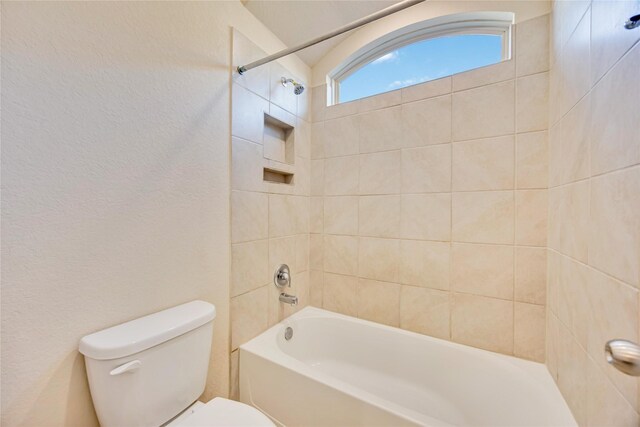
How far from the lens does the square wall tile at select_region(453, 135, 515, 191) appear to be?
4.39ft

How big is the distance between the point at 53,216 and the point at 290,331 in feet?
4.44

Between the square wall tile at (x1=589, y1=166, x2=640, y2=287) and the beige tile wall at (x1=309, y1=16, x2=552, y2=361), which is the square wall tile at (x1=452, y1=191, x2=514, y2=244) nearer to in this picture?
the beige tile wall at (x1=309, y1=16, x2=552, y2=361)

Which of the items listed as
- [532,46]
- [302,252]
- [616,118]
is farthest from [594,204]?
[302,252]

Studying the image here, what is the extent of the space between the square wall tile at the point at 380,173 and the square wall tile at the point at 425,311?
2.23 feet

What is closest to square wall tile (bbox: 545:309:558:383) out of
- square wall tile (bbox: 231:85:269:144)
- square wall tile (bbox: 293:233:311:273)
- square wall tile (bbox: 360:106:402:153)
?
square wall tile (bbox: 360:106:402:153)

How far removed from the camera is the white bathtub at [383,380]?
1045 mm

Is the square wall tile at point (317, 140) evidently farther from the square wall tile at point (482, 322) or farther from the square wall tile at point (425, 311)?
the square wall tile at point (482, 322)

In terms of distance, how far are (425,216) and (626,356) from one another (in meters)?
1.14

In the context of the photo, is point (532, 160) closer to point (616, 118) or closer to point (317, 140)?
point (616, 118)

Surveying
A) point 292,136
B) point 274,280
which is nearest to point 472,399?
point 274,280

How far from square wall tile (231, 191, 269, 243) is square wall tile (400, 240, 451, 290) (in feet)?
3.01

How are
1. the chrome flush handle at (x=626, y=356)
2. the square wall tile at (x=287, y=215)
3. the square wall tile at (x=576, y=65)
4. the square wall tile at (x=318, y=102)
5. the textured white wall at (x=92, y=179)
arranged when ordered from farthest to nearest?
1. the square wall tile at (x=318, y=102)
2. the square wall tile at (x=287, y=215)
3. the square wall tile at (x=576, y=65)
4. the textured white wall at (x=92, y=179)
5. the chrome flush handle at (x=626, y=356)

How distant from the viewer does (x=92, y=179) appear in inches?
32.0

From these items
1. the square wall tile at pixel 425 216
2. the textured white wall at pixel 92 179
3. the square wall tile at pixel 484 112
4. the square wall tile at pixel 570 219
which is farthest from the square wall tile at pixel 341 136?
the square wall tile at pixel 570 219
